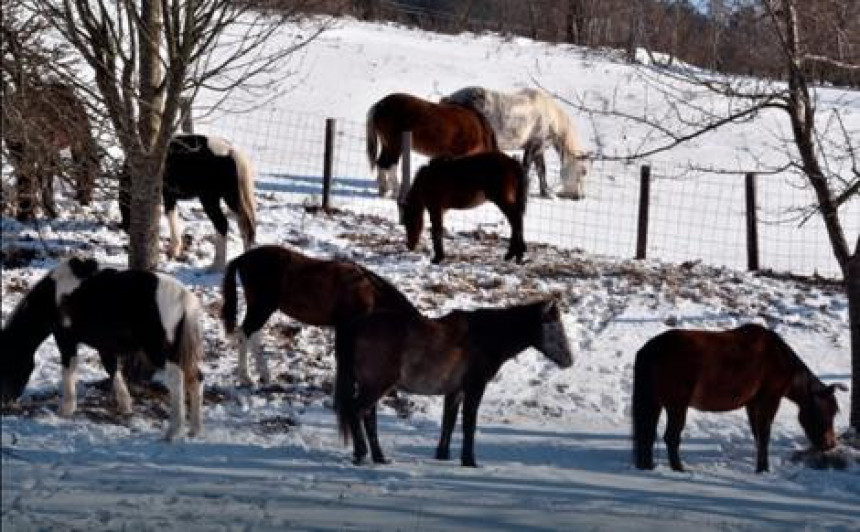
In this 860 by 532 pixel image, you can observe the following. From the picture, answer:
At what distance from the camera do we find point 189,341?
839 centimetres

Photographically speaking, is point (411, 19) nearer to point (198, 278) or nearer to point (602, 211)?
point (602, 211)

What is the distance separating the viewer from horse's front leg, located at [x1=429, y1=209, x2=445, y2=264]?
13508mm

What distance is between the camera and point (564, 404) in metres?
10.6

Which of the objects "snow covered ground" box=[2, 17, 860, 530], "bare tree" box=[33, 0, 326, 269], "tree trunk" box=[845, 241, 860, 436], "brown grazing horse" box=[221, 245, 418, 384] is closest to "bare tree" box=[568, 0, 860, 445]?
"tree trunk" box=[845, 241, 860, 436]

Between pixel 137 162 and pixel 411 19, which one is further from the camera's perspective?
pixel 411 19

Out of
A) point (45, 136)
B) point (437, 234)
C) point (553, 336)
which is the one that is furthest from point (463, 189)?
point (45, 136)

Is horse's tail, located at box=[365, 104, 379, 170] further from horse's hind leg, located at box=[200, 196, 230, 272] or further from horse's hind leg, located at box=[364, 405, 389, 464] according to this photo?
horse's hind leg, located at box=[364, 405, 389, 464]

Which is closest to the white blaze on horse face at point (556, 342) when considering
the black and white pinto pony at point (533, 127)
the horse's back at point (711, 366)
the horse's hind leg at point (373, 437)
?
the horse's back at point (711, 366)

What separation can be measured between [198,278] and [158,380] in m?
2.51

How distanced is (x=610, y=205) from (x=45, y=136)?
12828mm

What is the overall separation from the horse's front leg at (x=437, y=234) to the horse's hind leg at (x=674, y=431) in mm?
5058

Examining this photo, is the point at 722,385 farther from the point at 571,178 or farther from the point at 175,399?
the point at 571,178

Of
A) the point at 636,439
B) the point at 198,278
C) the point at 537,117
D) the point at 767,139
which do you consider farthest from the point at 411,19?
the point at 636,439

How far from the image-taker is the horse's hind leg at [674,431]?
8914 mm
